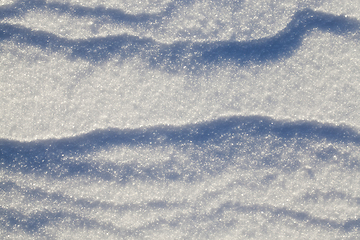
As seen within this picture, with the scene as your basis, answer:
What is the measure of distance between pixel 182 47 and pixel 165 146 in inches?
11.5

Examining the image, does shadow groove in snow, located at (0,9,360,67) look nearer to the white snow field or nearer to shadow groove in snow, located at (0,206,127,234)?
the white snow field

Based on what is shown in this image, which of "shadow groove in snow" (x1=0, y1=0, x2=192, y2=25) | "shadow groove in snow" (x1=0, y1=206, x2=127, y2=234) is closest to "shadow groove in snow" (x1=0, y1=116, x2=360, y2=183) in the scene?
"shadow groove in snow" (x1=0, y1=206, x2=127, y2=234)

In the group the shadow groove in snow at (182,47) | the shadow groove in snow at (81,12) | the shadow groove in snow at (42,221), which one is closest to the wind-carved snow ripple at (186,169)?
the shadow groove in snow at (42,221)

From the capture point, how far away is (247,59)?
0.79 metres

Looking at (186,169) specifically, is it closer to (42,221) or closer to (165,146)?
(165,146)

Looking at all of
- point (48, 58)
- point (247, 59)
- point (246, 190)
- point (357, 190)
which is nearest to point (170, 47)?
point (247, 59)

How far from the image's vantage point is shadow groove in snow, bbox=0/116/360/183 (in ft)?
2.57

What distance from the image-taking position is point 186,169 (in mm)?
786

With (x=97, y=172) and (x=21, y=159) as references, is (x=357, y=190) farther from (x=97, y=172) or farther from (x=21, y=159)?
(x=21, y=159)

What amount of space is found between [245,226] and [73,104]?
2.00 feet

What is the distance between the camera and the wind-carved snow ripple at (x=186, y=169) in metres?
0.78

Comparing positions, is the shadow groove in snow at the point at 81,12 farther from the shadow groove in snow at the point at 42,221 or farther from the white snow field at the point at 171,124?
the shadow groove in snow at the point at 42,221

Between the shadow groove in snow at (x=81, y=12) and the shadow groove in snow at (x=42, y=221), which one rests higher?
the shadow groove in snow at (x=81, y=12)

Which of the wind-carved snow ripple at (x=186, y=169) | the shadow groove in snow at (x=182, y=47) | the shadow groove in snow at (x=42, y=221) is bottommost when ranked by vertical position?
the shadow groove in snow at (x=42, y=221)
